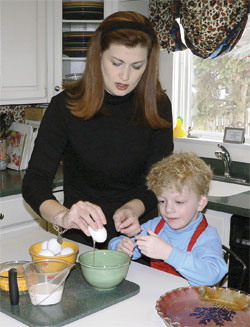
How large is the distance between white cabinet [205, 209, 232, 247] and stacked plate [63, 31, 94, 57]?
4.58ft

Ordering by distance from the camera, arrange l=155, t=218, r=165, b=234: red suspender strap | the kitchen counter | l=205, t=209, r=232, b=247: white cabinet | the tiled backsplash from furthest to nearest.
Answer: the tiled backsplash, l=205, t=209, r=232, b=247: white cabinet, the kitchen counter, l=155, t=218, r=165, b=234: red suspender strap

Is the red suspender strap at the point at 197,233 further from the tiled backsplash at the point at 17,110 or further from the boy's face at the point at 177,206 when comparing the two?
the tiled backsplash at the point at 17,110

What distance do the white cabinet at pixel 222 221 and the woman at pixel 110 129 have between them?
2.37 ft

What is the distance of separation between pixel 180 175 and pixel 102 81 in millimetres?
444

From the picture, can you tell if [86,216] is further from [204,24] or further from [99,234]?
[204,24]

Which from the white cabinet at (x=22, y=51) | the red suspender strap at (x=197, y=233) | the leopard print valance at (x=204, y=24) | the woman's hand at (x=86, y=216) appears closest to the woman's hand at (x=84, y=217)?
the woman's hand at (x=86, y=216)

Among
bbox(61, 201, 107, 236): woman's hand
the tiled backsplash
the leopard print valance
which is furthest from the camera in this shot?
the tiled backsplash

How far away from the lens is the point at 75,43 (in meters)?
3.32

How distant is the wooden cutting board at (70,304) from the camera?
1.21 m

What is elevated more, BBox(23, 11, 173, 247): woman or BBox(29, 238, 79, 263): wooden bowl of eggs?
BBox(23, 11, 173, 247): woman

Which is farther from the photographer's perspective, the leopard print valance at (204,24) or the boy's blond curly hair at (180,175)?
the leopard print valance at (204,24)

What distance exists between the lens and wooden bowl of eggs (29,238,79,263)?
4.68 feet

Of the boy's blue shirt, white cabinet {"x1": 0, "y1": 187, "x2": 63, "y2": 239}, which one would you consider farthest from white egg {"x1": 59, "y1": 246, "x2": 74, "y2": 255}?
white cabinet {"x1": 0, "y1": 187, "x2": 63, "y2": 239}

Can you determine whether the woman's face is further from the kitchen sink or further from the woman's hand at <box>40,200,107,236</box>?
the kitchen sink
